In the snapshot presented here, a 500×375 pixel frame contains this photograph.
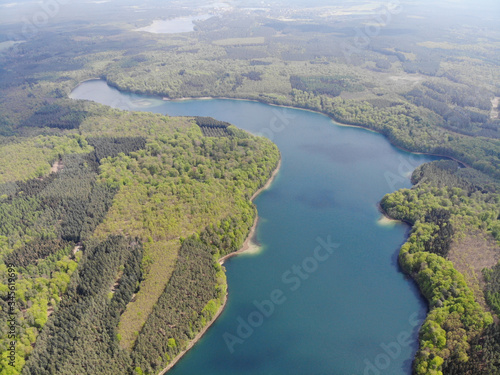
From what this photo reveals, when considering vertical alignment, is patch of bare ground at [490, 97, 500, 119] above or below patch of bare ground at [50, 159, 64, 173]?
below

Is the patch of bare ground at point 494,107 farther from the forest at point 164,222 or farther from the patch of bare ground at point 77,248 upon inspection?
the patch of bare ground at point 77,248

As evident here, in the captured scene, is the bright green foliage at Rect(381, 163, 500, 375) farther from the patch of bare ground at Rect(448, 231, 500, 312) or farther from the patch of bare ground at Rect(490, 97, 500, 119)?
the patch of bare ground at Rect(490, 97, 500, 119)

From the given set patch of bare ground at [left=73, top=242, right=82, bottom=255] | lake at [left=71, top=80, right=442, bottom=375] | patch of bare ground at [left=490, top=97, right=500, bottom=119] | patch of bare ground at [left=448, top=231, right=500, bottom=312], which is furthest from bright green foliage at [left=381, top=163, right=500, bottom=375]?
patch of bare ground at [left=490, top=97, right=500, bottom=119]

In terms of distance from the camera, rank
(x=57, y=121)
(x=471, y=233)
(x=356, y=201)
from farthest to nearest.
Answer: (x=57, y=121) → (x=356, y=201) → (x=471, y=233)

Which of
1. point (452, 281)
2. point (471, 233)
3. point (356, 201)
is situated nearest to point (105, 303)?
point (452, 281)

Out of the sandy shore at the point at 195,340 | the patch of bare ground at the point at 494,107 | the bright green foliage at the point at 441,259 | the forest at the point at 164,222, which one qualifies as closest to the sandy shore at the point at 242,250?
the sandy shore at the point at 195,340

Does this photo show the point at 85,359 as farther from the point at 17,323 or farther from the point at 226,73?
the point at 226,73
